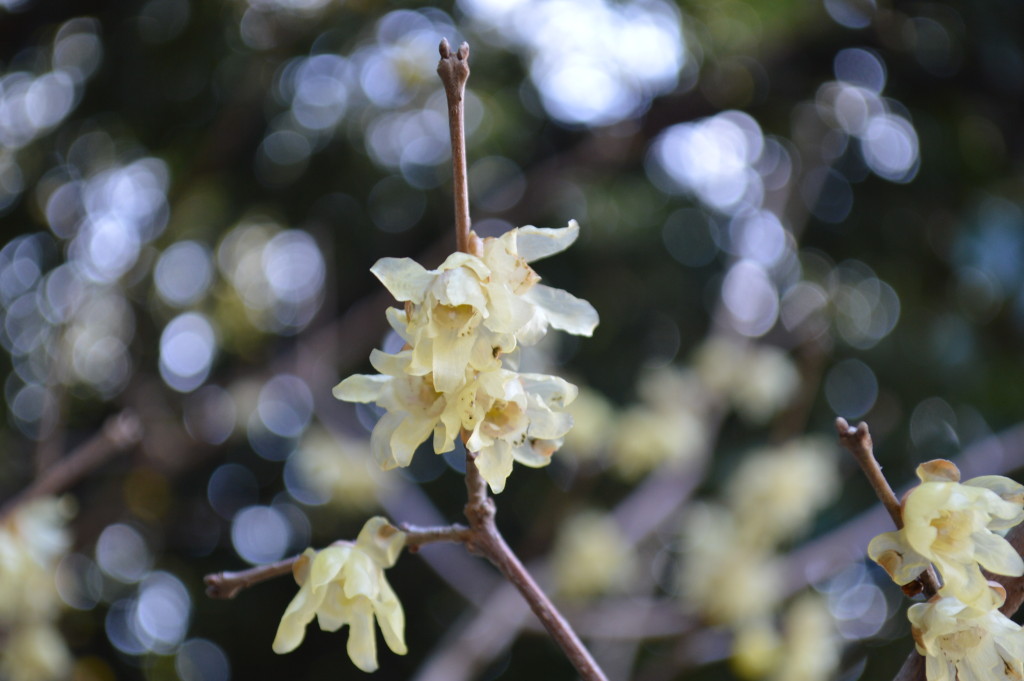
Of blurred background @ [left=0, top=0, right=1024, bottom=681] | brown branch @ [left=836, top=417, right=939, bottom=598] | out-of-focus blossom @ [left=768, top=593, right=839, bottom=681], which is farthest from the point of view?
blurred background @ [left=0, top=0, right=1024, bottom=681]

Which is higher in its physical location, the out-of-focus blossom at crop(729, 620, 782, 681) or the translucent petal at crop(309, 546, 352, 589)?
the translucent petal at crop(309, 546, 352, 589)

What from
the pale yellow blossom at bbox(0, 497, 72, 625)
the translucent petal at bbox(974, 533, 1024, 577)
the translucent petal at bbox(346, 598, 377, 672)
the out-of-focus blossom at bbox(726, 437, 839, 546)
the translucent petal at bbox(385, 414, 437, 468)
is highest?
the translucent petal at bbox(385, 414, 437, 468)

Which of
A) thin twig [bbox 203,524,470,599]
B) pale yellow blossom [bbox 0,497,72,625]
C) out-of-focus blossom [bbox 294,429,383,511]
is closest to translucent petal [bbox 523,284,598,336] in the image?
thin twig [bbox 203,524,470,599]

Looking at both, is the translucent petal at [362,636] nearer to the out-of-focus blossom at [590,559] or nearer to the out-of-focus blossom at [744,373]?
the out-of-focus blossom at [590,559]

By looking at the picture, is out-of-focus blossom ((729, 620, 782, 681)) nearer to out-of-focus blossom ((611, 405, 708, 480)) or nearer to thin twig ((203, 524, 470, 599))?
out-of-focus blossom ((611, 405, 708, 480))

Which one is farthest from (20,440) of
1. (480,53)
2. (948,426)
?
(948,426)

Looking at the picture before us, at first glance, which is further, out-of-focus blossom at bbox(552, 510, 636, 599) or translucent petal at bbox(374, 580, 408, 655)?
out-of-focus blossom at bbox(552, 510, 636, 599)

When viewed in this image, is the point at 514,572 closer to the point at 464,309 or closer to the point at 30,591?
the point at 464,309

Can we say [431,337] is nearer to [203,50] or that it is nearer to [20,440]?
[203,50]
